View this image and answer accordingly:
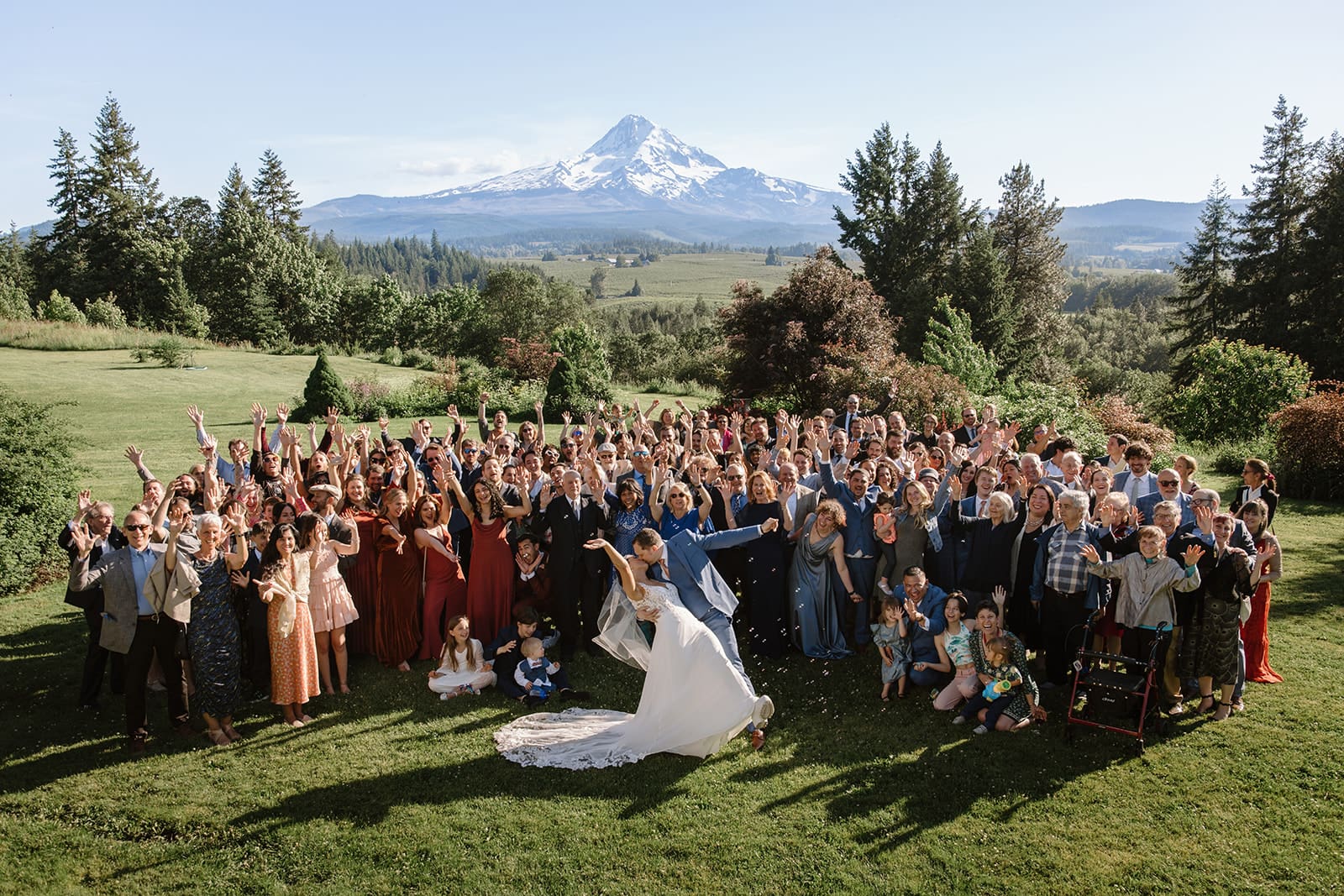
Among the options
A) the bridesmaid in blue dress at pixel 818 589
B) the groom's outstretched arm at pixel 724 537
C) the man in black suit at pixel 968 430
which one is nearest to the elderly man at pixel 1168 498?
the bridesmaid in blue dress at pixel 818 589

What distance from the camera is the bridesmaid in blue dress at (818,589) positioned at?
7.78m

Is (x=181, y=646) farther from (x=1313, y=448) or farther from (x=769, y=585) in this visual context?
(x=1313, y=448)

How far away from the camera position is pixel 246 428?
23016 mm

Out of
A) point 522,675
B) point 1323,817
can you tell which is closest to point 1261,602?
point 1323,817

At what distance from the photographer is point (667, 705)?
20.6ft

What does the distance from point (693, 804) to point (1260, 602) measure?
5317mm

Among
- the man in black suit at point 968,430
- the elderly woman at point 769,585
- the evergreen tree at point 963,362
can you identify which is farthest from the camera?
the evergreen tree at point 963,362

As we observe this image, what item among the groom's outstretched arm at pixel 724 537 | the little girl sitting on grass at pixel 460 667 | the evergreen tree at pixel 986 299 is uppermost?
the evergreen tree at pixel 986 299

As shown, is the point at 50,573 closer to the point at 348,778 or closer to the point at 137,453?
the point at 137,453

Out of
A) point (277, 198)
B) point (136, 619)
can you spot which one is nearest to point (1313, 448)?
point (136, 619)

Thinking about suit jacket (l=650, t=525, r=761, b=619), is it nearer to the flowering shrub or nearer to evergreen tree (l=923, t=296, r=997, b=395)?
the flowering shrub

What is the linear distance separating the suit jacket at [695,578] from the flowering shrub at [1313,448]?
14.3m

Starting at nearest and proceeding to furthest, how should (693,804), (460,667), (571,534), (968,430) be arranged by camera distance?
(693,804)
(460,667)
(571,534)
(968,430)

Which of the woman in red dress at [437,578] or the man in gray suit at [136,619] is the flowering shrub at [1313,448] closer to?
the woman in red dress at [437,578]
